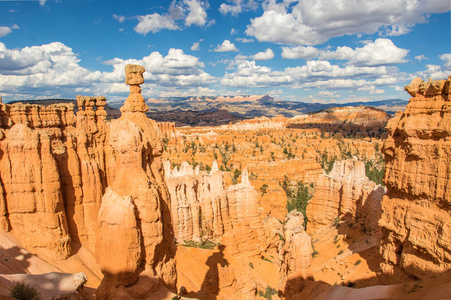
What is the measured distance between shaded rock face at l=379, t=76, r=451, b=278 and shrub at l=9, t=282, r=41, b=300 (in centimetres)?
1118

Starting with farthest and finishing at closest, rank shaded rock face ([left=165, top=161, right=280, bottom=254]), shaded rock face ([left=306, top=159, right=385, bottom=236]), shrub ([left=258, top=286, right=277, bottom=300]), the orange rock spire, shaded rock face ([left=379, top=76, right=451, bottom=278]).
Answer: shaded rock face ([left=165, top=161, right=280, bottom=254]), shaded rock face ([left=306, top=159, right=385, bottom=236]), shrub ([left=258, top=286, right=277, bottom=300]), the orange rock spire, shaded rock face ([left=379, top=76, right=451, bottom=278])

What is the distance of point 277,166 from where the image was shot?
154ft

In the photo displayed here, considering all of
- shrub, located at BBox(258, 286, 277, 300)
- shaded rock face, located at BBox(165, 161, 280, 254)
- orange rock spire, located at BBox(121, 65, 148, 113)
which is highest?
orange rock spire, located at BBox(121, 65, 148, 113)

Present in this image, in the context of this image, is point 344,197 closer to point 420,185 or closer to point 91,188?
point 420,185

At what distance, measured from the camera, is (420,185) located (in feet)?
34.2

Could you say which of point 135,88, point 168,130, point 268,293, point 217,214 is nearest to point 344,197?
point 217,214

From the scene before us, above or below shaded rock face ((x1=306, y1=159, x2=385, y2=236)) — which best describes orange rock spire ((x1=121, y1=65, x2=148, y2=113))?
above

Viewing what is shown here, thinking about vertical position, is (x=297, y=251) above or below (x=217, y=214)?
above

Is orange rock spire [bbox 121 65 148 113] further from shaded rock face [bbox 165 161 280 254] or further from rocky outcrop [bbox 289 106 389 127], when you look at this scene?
rocky outcrop [bbox 289 106 389 127]

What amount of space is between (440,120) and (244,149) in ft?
168

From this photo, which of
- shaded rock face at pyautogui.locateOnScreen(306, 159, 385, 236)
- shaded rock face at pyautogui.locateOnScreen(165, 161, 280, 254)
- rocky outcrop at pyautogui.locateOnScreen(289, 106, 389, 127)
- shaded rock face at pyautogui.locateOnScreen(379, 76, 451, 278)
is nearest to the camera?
shaded rock face at pyautogui.locateOnScreen(379, 76, 451, 278)

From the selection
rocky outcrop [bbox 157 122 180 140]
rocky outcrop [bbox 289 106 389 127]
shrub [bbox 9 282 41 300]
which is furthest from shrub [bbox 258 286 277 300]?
rocky outcrop [bbox 289 106 389 127]

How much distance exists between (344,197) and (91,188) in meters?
19.4

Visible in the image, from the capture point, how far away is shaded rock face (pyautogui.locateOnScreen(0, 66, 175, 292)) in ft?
27.8
